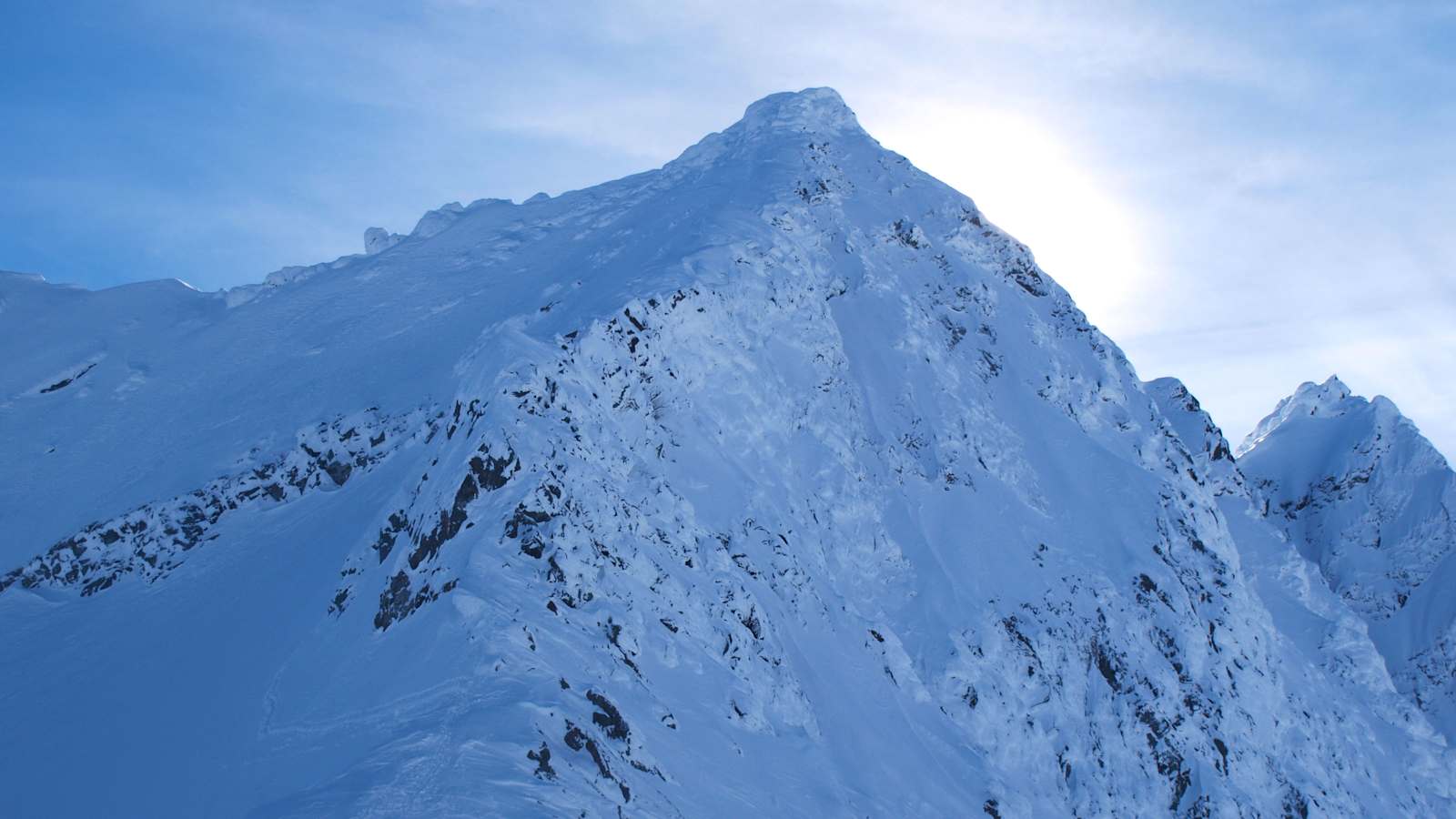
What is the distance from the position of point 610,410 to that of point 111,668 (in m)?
16.3

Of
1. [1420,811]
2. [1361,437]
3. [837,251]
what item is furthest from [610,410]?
[1361,437]

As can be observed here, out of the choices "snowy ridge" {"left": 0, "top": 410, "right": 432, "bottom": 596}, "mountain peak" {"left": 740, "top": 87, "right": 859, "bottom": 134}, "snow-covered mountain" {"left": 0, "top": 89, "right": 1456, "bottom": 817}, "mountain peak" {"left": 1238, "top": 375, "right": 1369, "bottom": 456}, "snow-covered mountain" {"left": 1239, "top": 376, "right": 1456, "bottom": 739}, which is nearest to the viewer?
"snow-covered mountain" {"left": 0, "top": 89, "right": 1456, "bottom": 817}

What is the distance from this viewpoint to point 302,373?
44.9 meters

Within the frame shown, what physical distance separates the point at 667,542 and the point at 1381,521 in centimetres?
5971

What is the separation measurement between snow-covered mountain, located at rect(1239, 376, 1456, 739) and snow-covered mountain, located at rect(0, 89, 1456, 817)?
13.6 metres

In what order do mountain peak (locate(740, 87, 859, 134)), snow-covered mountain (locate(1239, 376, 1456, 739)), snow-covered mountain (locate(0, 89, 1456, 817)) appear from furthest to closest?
snow-covered mountain (locate(1239, 376, 1456, 739)) < mountain peak (locate(740, 87, 859, 134)) < snow-covered mountain (locate(0, 89, 1456, 817))

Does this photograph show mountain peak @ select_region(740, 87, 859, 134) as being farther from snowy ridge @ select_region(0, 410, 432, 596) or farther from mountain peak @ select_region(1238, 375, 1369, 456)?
mountain peak @ select_region(1238, 375, 1369, 456)

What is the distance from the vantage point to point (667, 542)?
1197 inches

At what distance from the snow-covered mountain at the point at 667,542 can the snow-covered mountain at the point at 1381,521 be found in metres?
13.6

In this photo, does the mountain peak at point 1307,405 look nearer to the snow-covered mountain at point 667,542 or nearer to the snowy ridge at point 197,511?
the snow-covered mountain at point 667,542

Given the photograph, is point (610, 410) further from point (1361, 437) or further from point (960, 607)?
point (1361, 437)

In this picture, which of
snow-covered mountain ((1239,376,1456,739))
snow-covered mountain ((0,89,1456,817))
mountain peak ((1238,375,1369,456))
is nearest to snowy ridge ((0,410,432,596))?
snow-covered mountain ((0,89,1456,817))

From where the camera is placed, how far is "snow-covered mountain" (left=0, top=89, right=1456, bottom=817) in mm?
24109

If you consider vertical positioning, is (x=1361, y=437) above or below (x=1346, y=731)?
above
